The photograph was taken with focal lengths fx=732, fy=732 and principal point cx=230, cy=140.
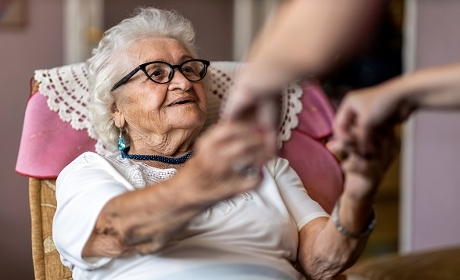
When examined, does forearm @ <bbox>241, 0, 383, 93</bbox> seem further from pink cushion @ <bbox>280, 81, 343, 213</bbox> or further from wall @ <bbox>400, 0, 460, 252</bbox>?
wall @ <bbox>400, 0, 460, 252</bbox>

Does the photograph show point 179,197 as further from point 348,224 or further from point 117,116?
point 117,116

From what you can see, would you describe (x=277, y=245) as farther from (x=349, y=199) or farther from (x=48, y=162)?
(x=48, y=162)

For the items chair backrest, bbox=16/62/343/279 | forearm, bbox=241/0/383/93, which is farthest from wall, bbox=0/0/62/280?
forearm, bbox=241/0/383/93

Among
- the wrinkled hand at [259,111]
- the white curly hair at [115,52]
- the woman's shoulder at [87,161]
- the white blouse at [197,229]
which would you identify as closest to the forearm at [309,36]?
the wrinkled hand at [259,111]

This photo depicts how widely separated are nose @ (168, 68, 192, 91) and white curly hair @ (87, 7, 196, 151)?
0.40ft

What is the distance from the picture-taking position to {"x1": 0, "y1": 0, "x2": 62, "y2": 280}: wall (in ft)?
10.6

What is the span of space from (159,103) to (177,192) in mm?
572

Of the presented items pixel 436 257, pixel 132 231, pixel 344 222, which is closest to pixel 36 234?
pixel 132 231

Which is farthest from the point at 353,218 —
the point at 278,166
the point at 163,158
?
the point at 163,158

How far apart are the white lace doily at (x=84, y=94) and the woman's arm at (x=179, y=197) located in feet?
1.88

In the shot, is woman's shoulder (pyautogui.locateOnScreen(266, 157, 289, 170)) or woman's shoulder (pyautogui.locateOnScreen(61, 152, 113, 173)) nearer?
woman's shoulder (pyautogui.locateOnScreen(61, 152, 113, 173))

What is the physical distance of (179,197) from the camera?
1.19 metres

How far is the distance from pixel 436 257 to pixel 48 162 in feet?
3.24

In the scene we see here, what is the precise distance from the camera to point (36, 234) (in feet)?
6.03
